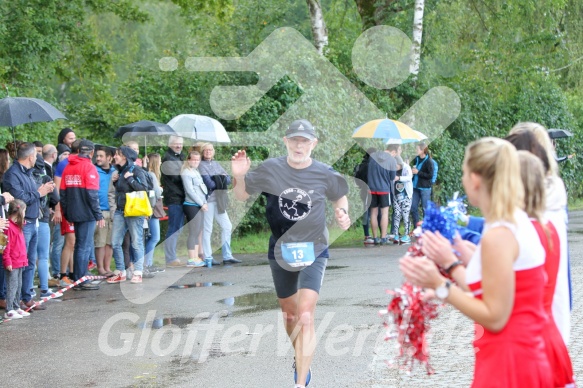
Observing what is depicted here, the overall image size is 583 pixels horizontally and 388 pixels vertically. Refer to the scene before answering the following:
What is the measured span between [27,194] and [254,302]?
2.90 metres

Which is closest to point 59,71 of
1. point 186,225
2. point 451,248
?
point 186,225

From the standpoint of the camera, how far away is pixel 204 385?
7426mm

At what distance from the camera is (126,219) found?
13.5m

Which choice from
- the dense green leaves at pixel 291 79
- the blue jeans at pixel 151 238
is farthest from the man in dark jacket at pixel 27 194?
the dense green leaves at pixel 291 79

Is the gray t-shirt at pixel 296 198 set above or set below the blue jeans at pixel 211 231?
above

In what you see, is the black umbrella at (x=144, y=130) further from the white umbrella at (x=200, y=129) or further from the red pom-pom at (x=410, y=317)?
the red pom-pom at (x=410, y=317)

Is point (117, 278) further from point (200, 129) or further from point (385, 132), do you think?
point (385, 132)

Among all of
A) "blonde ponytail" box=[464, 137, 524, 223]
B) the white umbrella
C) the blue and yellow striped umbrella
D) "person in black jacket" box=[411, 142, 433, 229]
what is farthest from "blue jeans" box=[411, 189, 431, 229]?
"blonde ponytail" box=[464, 137, 524, 223]

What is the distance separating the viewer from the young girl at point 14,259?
10.5 m

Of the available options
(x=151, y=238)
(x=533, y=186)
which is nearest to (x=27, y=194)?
(x=151, y=238)

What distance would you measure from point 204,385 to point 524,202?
13.1 ft

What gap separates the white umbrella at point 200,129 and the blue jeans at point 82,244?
3.92 meters

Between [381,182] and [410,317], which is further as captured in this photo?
[381,182]

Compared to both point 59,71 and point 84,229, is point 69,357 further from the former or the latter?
point 59,71
